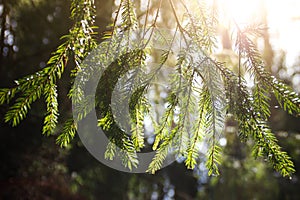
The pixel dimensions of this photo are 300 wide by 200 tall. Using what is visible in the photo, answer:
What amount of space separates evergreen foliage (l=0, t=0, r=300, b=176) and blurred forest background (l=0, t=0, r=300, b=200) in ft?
2.54

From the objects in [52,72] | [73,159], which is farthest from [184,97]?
[73,159]

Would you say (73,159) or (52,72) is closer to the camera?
(52,72)

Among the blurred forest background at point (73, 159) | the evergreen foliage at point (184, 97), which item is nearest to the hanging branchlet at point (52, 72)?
the evergreen foliage at point (184, 97)

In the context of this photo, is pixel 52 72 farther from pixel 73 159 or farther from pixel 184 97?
pixel 73 159

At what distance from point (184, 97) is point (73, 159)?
1.90 meters

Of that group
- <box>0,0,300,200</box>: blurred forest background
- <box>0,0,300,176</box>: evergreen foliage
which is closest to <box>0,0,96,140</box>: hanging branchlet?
<box>0,0,300,176</box>: evergreen foliage

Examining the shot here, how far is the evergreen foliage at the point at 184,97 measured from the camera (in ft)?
1.89

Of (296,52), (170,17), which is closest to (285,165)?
(170,17)

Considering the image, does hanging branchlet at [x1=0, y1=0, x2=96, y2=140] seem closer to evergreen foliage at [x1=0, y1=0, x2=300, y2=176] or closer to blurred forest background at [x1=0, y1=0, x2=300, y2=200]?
evergreen foliage at [x1=0, y1=0, x2=300, y2=176]

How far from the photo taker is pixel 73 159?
7.95 feet

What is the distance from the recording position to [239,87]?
63cm

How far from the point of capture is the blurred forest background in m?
2.00

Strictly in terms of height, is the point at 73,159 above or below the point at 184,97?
below

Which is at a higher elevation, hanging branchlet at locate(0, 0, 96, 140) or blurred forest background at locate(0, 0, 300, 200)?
hanging branchlet at locate(0, 0, 96, 140)
